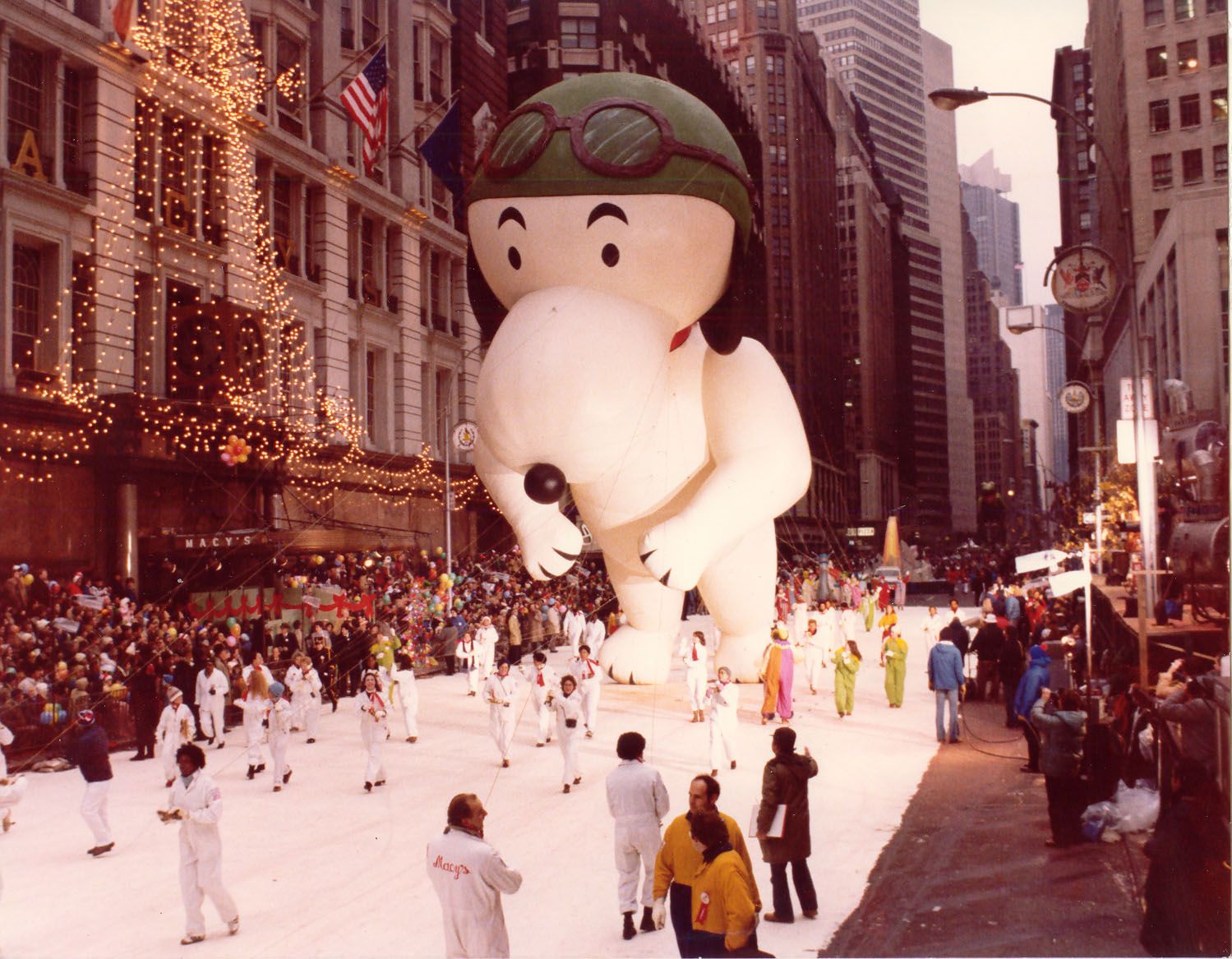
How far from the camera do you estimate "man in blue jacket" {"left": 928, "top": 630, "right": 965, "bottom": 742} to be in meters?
7.58

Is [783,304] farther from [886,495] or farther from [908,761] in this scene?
[908,761]

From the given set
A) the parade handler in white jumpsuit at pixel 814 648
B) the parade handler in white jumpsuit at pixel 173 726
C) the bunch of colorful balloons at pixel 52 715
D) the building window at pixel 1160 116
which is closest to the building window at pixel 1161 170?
the building window at pixel 1160 116

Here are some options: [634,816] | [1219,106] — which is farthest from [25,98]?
[1219,106]

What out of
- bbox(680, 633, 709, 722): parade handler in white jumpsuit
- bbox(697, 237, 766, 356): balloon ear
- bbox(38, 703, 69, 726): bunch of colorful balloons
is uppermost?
bbox(697, 237, 766, 356): balloon ear

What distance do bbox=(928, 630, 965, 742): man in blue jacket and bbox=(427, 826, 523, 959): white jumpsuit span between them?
4.19m

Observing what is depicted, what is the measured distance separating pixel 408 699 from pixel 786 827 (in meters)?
4.03

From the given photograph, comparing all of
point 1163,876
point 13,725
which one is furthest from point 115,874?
point 1163,876

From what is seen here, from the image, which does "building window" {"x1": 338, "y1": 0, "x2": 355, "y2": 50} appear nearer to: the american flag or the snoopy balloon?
the american flag

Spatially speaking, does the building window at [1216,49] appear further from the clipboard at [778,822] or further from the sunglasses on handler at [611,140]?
the clipboard at [778,822]

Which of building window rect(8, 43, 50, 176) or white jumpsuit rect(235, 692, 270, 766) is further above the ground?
building window rect(8, 43, 50, 176)

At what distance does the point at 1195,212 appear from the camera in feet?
26.8

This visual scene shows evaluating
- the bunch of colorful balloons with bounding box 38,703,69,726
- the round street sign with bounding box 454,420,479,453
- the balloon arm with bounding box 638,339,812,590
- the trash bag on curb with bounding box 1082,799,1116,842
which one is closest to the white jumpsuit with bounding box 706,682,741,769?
the balloon arm with bounding box 638,339,812,590

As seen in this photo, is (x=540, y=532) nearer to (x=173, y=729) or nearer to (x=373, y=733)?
(x=373, y=733)

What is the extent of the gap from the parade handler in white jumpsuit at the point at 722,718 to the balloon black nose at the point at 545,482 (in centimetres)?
153
